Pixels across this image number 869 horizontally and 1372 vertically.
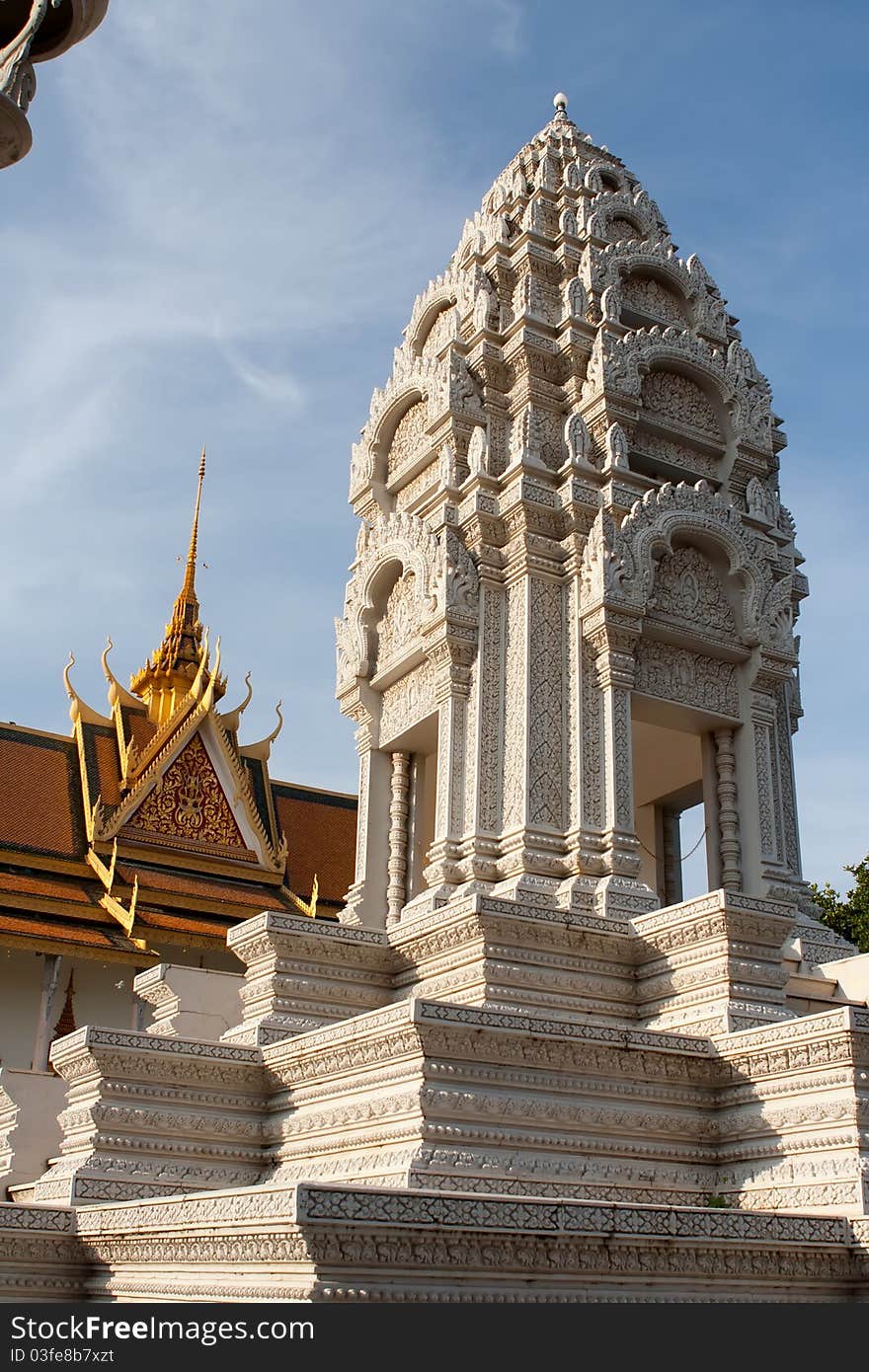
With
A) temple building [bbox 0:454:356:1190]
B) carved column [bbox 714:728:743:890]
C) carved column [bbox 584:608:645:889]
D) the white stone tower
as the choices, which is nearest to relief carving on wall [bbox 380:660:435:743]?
the white stone tower

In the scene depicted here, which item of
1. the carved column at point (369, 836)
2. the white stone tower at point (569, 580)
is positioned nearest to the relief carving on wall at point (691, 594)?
the white stone tower at point (569, 580)

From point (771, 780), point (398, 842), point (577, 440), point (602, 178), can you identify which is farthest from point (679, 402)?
point (398, 842)

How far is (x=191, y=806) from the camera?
21.4m

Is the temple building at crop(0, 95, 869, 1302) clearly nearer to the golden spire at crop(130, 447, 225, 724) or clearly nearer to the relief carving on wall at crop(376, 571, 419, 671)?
the relief carving on wall at crop(376, 571, 419, 671)

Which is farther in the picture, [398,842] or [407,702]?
[407,702]

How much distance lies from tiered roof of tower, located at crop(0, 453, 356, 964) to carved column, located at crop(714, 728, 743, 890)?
1048cm

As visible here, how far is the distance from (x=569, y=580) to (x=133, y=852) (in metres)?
11.9

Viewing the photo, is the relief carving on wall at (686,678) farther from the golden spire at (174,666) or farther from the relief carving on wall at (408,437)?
the golden spire at (174,666)

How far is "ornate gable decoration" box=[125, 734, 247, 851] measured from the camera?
21.0 m

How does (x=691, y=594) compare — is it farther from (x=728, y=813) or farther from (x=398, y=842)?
(x=398, y=842)

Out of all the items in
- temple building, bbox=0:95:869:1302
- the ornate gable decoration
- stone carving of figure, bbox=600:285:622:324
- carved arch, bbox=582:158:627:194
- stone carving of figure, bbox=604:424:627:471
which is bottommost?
temple building, bbox=0:95:869:1302

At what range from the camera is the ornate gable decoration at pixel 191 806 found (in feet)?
68.8

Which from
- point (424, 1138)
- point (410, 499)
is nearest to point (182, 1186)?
point (424, 1138)
